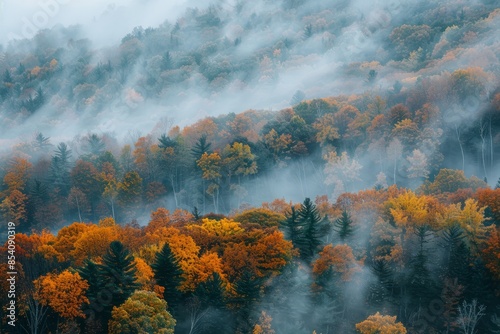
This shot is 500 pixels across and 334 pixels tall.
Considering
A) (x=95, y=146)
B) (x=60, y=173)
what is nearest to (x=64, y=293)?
(x=60, y=173)

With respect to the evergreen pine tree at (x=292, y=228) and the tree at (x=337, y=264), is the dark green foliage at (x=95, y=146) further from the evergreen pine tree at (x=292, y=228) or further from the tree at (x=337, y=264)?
the tree at (x=337, y=264)

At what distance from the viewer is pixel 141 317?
5338cm

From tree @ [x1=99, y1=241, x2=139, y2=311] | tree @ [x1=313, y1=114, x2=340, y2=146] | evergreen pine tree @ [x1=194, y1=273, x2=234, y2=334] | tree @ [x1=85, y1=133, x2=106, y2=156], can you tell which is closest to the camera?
tree @ [x1=99, y1=241, x2=139, y2=311]

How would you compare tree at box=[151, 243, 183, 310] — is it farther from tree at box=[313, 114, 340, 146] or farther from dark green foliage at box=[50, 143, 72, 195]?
dark green foliage at box=[50, 143, 72, 195]

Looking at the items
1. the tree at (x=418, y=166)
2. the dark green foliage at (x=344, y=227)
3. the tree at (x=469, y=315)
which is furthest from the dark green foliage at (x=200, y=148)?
the tree at (x=469, y=315)

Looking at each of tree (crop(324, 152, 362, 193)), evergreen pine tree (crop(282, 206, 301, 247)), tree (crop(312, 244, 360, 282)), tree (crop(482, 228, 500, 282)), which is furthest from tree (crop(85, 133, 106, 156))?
tree (crop(482, 228, 500, 282))

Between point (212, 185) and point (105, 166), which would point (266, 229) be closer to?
point (212, 185)

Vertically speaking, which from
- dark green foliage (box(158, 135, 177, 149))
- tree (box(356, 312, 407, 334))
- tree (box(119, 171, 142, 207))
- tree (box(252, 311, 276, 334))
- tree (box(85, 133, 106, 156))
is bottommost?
tree (box(356, 312, 407, 334))

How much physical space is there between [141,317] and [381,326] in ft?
69.2

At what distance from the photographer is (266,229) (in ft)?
238

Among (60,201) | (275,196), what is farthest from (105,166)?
(275,196)

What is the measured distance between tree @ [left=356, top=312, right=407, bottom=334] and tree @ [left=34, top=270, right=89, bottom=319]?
24332 mm

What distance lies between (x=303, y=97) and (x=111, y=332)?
360ft

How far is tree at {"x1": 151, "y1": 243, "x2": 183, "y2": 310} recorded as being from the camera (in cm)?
6059
